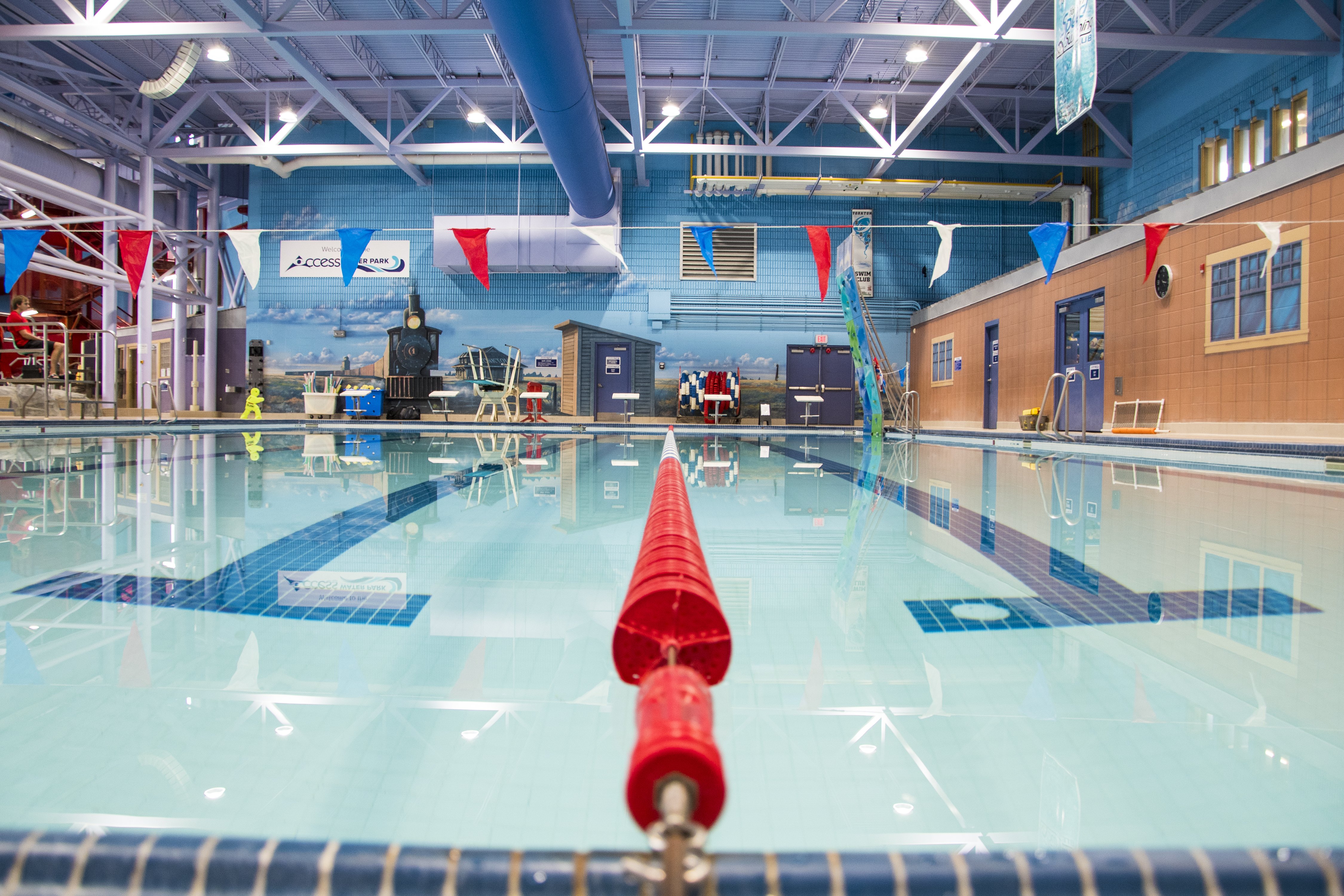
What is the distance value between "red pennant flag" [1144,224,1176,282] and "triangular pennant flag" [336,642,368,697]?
910 centimetres

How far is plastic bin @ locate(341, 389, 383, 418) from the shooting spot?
14.2m

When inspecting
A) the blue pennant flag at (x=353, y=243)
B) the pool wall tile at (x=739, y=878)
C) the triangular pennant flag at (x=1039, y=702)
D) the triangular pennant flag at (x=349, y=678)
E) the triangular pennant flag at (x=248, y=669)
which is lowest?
the triangular pennant flag at (x=349, y=678)

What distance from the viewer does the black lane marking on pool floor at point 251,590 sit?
1.78 metres

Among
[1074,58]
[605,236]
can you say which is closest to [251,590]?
[1074,58]

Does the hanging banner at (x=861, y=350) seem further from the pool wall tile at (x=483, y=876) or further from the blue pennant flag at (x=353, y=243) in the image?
the pool wall tile at (x=483, y=876)

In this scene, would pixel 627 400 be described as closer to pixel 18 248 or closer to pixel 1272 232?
pixel 18 248

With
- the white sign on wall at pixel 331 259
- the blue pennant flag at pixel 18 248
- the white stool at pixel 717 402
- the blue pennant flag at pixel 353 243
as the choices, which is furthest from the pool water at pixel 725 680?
the white sign on wall at pixel 331 259

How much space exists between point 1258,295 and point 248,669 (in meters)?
9.47

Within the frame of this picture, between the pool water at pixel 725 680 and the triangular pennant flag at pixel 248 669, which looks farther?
the triangular pennant flag at pixel 248 669

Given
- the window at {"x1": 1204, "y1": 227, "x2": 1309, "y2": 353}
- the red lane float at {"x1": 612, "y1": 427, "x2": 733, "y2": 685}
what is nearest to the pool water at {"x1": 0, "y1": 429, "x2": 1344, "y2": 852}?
the red lane float at {"x1": 612, "y1": 427, "x2": 733, "y2": 685}

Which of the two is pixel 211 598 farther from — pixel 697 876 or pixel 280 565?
pixel 697 876

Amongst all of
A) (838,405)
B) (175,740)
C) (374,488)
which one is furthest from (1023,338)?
(175,740)

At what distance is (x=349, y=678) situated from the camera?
53.4 inches

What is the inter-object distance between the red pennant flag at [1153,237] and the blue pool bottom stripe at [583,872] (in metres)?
9.09
